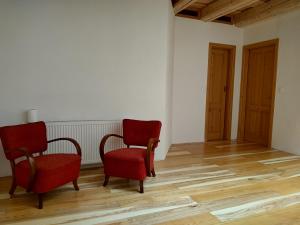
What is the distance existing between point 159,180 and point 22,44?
8.52ft

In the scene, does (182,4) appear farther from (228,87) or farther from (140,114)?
(228,87)

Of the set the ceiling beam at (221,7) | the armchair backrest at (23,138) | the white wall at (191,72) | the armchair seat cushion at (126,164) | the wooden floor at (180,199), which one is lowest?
the wooden floor at (180,199)

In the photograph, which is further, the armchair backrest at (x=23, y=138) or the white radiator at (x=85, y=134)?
the white radiator at (x=85, y=134)

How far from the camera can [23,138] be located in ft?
9.04

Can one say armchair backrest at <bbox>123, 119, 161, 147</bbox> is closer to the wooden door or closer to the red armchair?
the red armchair

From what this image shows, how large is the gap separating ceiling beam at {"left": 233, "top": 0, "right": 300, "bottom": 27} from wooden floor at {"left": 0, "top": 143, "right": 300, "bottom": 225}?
2.78 m

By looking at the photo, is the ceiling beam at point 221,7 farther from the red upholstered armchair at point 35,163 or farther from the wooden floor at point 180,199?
the red upholstered armchair at point 35,163

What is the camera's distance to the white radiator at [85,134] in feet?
10.8

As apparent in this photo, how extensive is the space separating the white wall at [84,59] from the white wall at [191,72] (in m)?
1.14

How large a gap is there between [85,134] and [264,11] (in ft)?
13.3

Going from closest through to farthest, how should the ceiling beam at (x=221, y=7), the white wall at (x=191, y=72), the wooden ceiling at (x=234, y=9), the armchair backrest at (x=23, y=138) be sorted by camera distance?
the armchair backrest at (x=23, y=138) → the ceiling beam at (x=221, y=7) → the wooden ceiling at (x=234, y=9) → the white wall at (x=191, y=72)

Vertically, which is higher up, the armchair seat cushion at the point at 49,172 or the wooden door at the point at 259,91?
the wooden door at the point at 259,91

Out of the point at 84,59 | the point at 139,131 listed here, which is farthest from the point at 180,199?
the point at 84,59

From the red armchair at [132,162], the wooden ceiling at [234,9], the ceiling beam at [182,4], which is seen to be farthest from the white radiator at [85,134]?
the wooden ceiling at [234,9]
